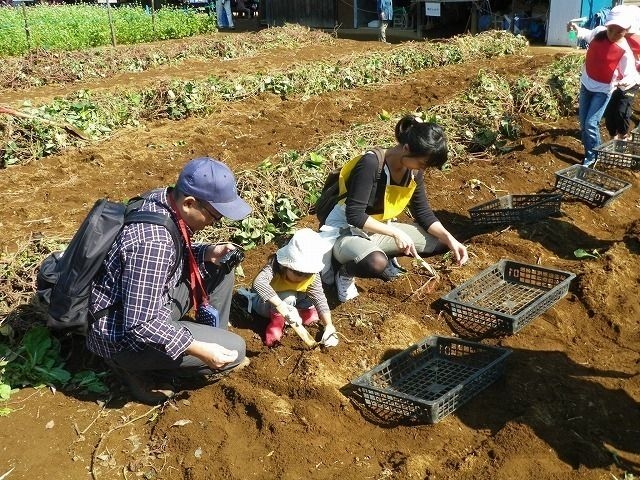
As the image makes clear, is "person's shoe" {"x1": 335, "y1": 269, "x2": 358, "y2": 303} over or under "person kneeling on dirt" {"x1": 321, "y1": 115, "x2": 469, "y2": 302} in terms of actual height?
under

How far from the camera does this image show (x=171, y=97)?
10.2 m

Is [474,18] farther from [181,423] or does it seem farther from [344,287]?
[181,423]

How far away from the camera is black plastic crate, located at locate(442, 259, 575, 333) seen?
4.23 metres

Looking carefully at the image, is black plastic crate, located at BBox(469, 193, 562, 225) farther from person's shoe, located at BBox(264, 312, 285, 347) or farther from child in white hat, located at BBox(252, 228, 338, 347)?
person's shoe, located at BBox(264, 312, 285, 347)

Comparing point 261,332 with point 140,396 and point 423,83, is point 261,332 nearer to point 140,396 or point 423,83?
point 140,396

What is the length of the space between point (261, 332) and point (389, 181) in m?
1.31

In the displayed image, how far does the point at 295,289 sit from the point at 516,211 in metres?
2.38

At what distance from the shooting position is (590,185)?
608 cm

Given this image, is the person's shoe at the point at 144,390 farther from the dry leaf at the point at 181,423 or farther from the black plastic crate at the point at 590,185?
the black plastic crate at the point at 590,185

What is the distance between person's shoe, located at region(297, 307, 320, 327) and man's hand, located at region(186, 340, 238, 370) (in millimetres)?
1007

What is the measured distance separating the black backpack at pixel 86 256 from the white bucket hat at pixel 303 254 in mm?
800

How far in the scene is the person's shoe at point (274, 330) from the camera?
4.13 meters

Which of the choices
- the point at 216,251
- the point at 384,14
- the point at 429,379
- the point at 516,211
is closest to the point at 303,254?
the point at 216,251

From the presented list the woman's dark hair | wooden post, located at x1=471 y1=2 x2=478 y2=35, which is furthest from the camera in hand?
wooden post, located at x1=471 y1=2 x2=478 y2=35
